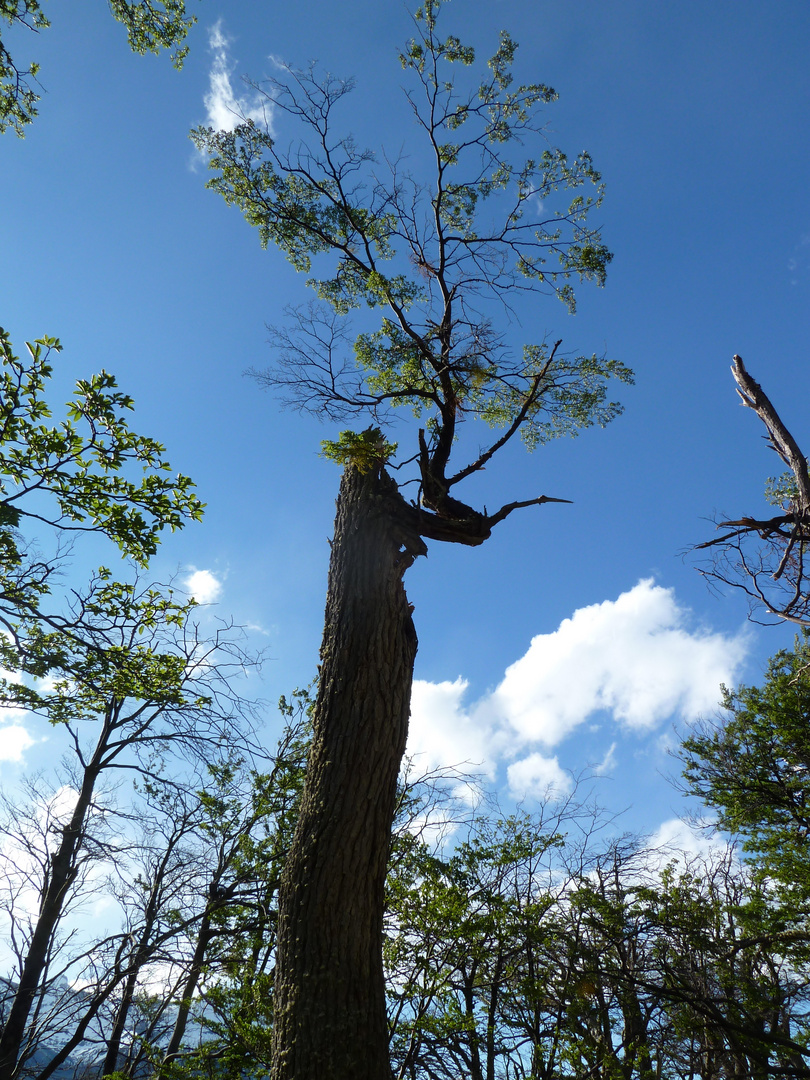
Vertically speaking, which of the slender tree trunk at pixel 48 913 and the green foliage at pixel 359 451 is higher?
the green foliage at pixel 359 451

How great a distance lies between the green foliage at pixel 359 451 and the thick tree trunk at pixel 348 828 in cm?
52

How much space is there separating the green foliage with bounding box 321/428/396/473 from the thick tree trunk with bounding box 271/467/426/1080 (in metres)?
0.52

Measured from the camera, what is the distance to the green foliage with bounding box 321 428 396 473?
468 centimetres

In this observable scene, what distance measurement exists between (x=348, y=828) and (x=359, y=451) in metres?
2.77

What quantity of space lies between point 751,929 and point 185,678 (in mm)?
9129

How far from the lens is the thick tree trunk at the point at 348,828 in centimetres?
268

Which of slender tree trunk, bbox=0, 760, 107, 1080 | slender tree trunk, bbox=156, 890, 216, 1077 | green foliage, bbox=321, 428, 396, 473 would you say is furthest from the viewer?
slender tree trunk, bbox=0, 760, 107, 1080

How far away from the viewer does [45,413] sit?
5.51 meters

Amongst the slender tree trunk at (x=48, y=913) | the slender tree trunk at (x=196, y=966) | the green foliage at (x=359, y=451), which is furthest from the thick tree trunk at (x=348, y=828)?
the slender tree trunk at (x=48, y=913)

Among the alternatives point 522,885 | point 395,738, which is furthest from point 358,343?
point 522,885

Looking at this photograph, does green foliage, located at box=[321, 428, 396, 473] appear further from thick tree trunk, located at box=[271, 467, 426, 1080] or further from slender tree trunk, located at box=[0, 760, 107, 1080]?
slender tree trunk, located at box=[0, 760, 107, 1080]

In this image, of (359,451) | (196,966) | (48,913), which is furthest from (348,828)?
(48,913)

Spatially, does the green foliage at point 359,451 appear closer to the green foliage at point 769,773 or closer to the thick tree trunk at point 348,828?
the thick tree trunk at point 348,828

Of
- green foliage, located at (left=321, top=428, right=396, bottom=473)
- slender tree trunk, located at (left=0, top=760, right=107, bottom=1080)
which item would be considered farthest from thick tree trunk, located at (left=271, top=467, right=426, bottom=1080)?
slender tree trunk, located at (left=0, top=760, right=107, bottom=1080)
